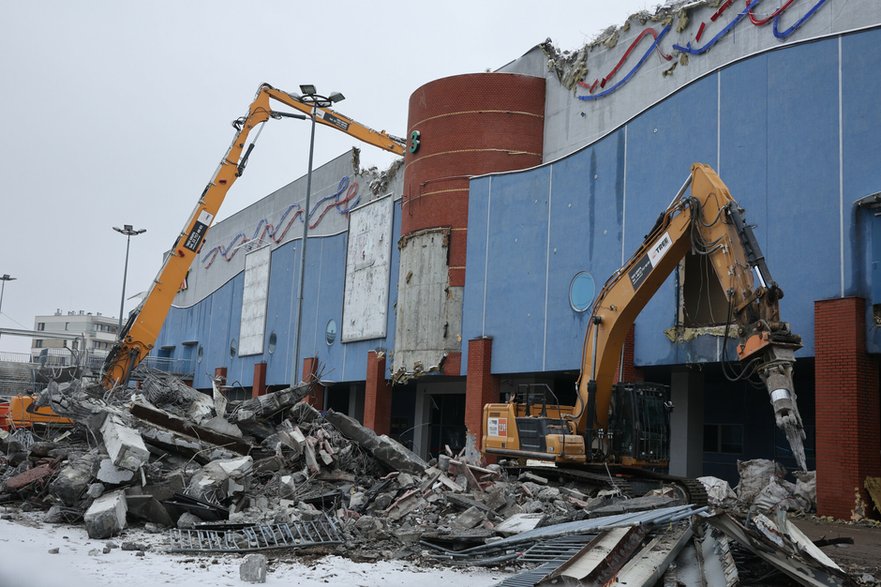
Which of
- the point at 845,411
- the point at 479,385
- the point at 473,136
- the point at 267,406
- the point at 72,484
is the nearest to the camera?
the point at 72,484

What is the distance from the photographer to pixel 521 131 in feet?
97.1

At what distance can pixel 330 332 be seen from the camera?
38906mm

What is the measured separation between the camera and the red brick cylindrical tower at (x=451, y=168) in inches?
1164

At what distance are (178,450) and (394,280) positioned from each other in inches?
749

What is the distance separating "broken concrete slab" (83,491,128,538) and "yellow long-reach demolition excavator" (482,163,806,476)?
8.50 meters

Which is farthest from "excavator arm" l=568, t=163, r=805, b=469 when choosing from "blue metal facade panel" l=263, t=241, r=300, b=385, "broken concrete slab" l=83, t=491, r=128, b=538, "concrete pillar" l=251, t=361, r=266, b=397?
"concrete pillar" l=251, t=361, r=266, b=397

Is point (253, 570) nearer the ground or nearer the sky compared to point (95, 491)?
nearer the ground

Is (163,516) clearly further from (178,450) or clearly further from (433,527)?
(433,527)

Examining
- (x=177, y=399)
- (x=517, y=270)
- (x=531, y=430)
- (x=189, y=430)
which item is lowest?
(x=189, y=430)

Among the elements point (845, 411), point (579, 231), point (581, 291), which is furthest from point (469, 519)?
point (579, 231)

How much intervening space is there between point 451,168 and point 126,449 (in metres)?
19.2

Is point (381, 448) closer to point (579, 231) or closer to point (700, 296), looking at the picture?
point (700, 296)

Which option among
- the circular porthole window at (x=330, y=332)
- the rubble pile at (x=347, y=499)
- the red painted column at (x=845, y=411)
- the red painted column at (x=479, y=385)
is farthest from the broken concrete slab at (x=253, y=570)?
the circular porthole window at (x=330, y=332)

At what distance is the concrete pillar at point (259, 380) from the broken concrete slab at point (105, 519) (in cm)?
3201
